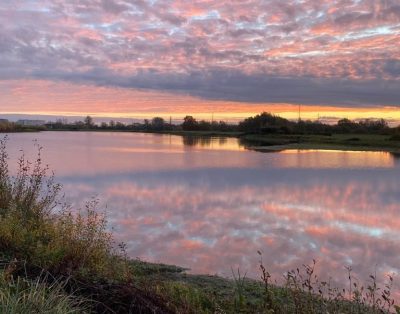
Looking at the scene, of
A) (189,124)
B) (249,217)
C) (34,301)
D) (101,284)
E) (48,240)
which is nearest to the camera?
(34,301)

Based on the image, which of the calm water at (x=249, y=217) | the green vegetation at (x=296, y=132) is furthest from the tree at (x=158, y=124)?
the calm water at (x=249, y=217)

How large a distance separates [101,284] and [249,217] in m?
9.32

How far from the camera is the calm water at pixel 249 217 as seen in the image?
1030 cm

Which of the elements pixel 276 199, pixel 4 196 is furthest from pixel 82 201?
pixel 276 199

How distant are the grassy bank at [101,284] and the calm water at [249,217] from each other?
172 cm

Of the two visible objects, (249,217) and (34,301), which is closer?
(34,301)

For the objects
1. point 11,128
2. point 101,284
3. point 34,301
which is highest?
point 11,128

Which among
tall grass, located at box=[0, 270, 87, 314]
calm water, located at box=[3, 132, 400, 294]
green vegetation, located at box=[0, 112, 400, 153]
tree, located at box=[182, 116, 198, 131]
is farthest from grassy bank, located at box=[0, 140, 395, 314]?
tree, located at box=[182, 116, 198, 131]

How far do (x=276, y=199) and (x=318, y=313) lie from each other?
41.0 feet

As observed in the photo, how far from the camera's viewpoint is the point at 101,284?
543 centimetres

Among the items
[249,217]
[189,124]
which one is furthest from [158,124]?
[249,217]

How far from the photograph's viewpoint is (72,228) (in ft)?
27.8

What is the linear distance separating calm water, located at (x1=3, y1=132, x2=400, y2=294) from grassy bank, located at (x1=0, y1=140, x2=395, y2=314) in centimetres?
172

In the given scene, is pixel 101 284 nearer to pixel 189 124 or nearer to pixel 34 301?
pixel 34 301
